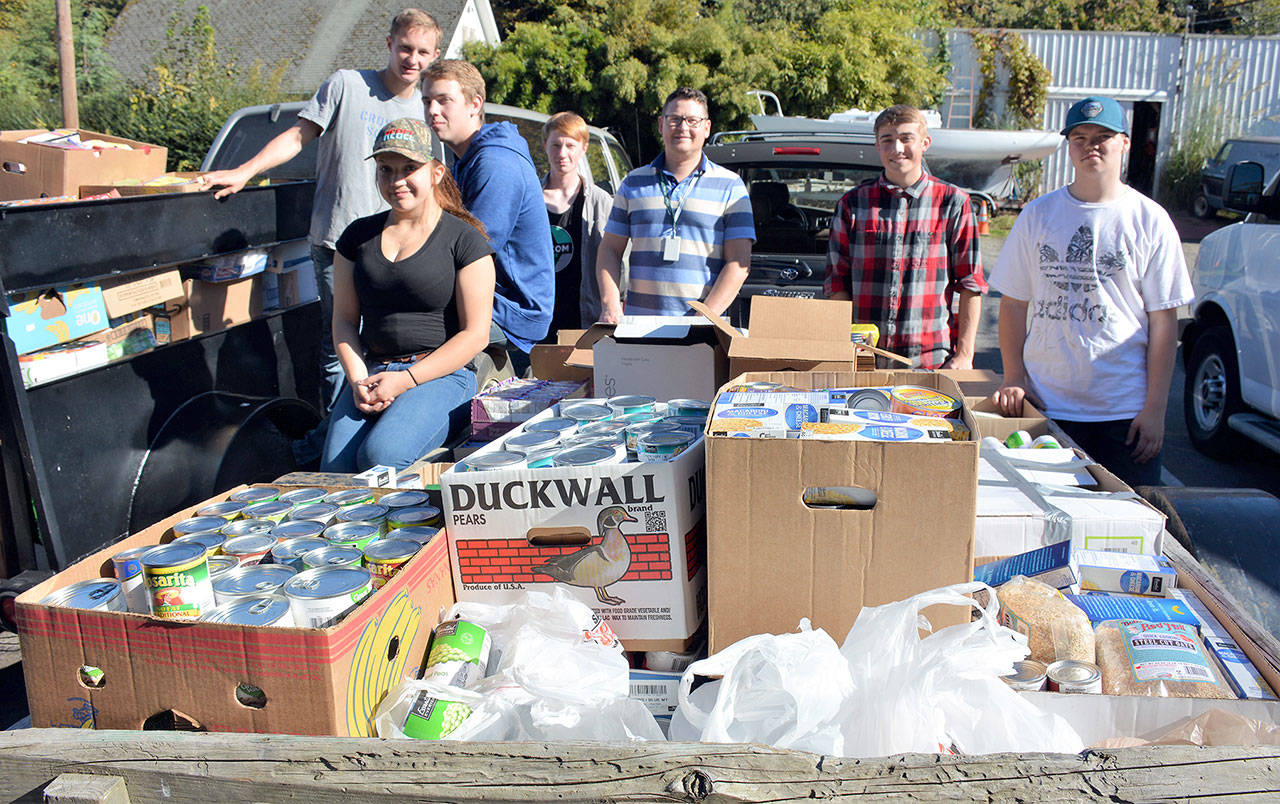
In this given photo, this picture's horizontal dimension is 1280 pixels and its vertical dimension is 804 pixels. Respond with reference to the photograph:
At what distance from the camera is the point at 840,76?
19719mm

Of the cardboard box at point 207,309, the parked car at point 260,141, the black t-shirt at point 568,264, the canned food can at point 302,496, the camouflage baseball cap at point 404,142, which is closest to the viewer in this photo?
the canned food can at point 302,496

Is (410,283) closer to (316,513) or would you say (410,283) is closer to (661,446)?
(316,513)

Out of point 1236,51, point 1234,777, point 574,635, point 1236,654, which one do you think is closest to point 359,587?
point 574,635

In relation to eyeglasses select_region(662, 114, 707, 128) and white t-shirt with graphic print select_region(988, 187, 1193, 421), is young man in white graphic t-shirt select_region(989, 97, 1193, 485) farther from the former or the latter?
eyeglasses select_region(662, 114, 707, 128)

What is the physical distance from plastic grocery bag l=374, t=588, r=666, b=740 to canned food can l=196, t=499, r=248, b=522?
2.28 ft

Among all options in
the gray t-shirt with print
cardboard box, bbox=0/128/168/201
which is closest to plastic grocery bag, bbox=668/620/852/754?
the gray t-shirt with print

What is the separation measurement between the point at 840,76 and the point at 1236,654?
19.8 meters

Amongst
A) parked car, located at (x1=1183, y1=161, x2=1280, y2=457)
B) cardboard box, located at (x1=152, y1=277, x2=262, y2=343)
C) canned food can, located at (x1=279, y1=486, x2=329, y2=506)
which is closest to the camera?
canned food can, located at (x1=279, y1=486, x2=329, y2=506)

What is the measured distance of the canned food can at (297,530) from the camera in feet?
6.41

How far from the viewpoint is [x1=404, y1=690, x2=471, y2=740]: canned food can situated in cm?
156

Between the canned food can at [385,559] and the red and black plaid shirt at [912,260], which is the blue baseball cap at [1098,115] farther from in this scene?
the canned food can at [385,559]

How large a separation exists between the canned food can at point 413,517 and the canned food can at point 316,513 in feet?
0.47

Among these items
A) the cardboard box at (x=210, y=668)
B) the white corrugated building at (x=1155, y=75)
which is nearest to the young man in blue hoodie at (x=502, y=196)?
the cardboard box at (x=210, y=668)

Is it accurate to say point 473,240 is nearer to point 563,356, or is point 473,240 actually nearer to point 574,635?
point 563,356
